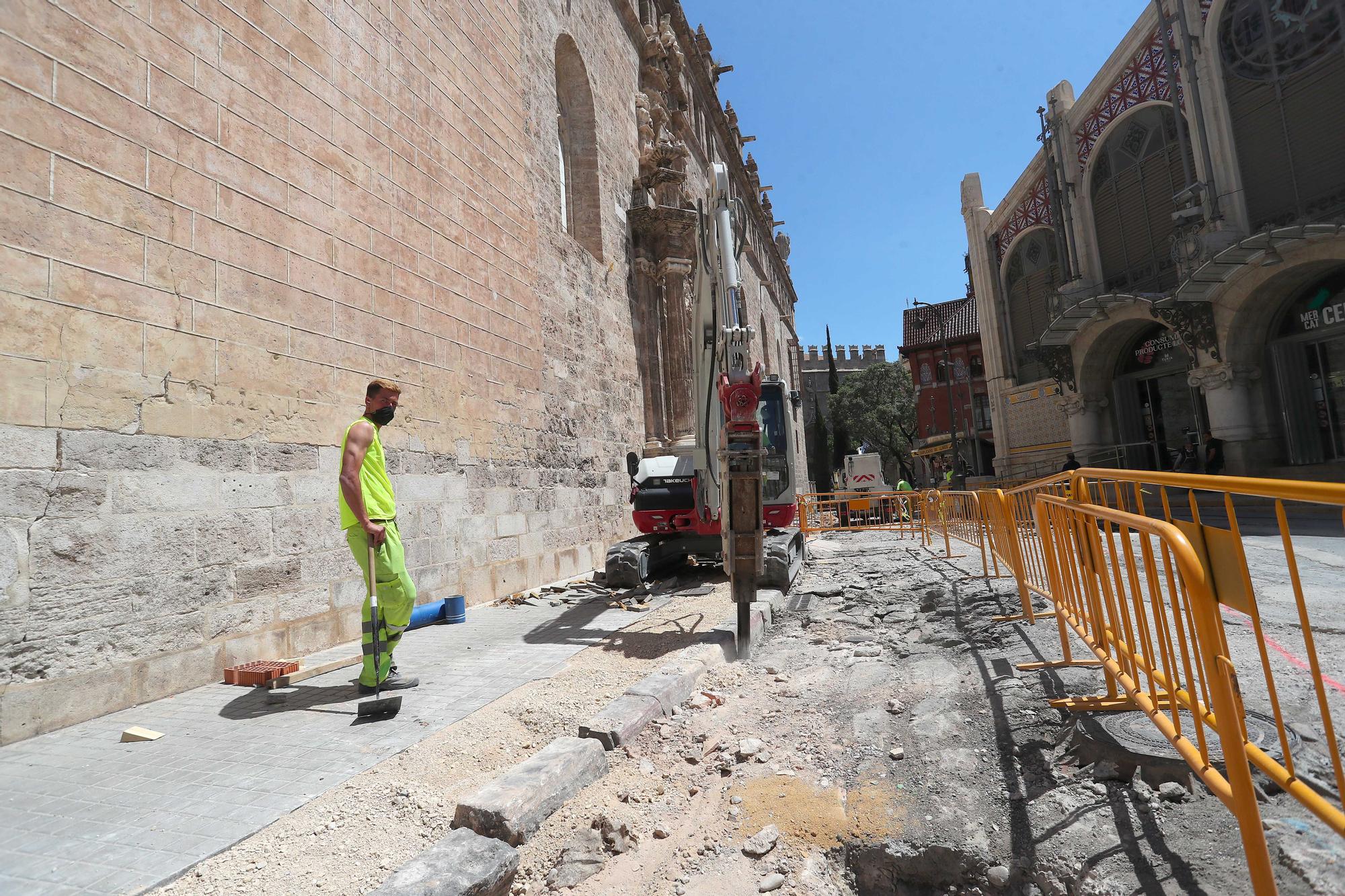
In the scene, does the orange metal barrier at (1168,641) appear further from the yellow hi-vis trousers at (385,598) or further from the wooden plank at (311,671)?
the wooden plank at (311,671)

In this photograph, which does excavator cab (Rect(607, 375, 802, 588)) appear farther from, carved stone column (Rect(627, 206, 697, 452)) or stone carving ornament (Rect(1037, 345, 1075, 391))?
stone carving ornament (Rect(1037, 345, 1075, 391))

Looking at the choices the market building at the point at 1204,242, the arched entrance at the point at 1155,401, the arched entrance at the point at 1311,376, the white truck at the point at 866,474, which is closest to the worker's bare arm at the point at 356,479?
the market building at the point at 1204,242

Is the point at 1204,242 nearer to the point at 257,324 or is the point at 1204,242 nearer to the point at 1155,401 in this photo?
the point at 1155,401

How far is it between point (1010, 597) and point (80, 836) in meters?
6.12

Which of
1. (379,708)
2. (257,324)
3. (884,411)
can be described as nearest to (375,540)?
(379,708)

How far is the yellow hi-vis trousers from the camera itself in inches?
159

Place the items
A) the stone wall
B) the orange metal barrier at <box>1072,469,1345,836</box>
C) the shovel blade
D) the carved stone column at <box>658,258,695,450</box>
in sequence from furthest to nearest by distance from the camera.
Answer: the stone wall < the carved stone column at <box>658,258,695,450</box> < the shovel blade < the orange metal barrier at <box>1072,469,1345,836</box>

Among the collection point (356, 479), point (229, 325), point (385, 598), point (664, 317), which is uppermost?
point (664, 317)

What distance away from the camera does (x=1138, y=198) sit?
678 inches

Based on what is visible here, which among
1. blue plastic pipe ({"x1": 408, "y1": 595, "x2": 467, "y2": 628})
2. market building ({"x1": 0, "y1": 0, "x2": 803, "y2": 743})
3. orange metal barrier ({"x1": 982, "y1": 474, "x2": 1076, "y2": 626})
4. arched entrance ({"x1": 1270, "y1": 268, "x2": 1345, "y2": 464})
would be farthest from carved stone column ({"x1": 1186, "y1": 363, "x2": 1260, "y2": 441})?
blue plastic pipe ({"x1": 408, "y1": 595, "x2": 467, "y2": 628})

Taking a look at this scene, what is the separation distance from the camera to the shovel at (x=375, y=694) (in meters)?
3.69

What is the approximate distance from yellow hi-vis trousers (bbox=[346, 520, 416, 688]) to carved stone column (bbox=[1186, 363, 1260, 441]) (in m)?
17.0

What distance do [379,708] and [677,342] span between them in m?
11.5

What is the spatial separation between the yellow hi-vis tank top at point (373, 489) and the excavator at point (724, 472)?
7.82 feet
